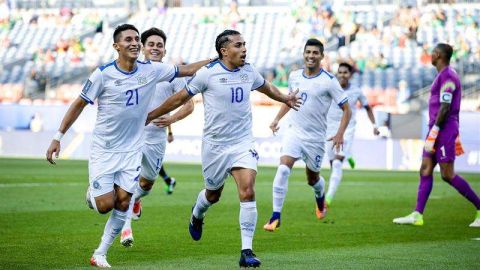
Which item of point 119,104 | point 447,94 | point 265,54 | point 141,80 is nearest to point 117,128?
point 119,104

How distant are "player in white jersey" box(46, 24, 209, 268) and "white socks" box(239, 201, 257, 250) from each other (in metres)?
1.11

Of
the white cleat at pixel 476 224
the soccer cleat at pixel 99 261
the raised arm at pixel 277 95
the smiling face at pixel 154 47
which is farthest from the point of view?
the white cleat at pixel 476 224

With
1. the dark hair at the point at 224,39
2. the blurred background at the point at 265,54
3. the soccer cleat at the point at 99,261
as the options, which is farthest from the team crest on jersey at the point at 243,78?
the blurred background at the point at 265,54

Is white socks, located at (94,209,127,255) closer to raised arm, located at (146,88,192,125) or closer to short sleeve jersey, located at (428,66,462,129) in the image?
raised arm, located at (146,88,192,125)

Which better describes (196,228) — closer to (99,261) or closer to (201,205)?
(201,205)

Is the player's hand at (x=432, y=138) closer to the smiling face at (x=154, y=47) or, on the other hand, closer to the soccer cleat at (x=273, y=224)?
the soccer cleat at (x=273, y=224)

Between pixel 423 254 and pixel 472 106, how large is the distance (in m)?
23.3

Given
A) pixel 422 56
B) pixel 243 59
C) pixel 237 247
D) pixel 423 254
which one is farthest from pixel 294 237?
pixel 422 56

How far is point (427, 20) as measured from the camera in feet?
122

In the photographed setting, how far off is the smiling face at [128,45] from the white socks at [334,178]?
787 cm

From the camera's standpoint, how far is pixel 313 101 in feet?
43.8

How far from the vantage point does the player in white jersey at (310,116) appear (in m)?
13.2

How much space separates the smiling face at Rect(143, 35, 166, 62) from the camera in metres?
11.6

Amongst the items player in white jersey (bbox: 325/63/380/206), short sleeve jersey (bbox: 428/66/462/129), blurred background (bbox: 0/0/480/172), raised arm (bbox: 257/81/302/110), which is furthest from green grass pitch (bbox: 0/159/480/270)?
blurred background (bbox: 0/0/480/172)
